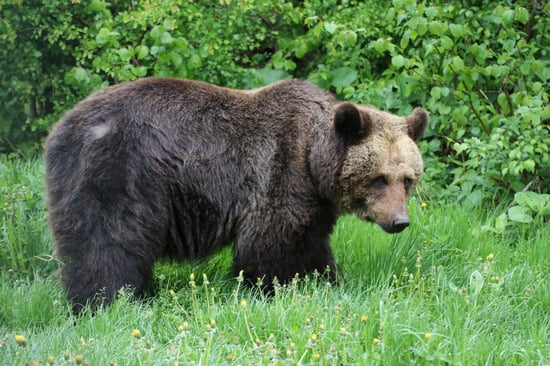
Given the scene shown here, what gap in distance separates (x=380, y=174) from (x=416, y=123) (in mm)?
630

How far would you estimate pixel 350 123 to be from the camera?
5.30 m

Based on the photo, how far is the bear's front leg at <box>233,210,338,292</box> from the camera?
5.32 m

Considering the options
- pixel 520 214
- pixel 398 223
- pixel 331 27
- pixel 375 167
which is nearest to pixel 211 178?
pixel 375 167

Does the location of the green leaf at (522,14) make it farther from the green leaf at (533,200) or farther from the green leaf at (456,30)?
the green leaf at (533,200)

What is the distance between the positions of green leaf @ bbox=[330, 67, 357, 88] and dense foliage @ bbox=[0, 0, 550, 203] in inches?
0.5


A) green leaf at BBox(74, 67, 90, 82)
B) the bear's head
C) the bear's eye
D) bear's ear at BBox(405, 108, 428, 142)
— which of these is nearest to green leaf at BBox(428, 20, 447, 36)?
bear's ear at BBox(405, 108, 428, 142)

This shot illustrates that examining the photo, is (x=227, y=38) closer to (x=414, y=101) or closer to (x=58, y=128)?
(x=414, y=101)

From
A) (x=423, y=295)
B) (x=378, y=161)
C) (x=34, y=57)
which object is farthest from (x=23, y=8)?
(x=423, y=295)

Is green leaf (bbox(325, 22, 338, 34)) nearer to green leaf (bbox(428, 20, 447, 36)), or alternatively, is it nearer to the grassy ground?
green leaf (bbox(428, 20, 447, 36))

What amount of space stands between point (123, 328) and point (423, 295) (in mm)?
1848

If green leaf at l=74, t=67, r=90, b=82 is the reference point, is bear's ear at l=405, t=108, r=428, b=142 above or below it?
below

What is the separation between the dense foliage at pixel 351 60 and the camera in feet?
23.0

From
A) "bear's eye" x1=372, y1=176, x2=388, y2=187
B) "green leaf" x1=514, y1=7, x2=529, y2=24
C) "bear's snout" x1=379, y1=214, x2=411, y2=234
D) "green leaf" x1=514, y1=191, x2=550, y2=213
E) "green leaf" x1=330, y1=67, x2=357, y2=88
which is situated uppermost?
"green leaf" x1=514, y1=7, x2=529, y2=24

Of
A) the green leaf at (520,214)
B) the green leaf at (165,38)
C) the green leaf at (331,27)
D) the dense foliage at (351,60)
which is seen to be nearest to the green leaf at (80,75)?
the dense foliage at (351,60)
